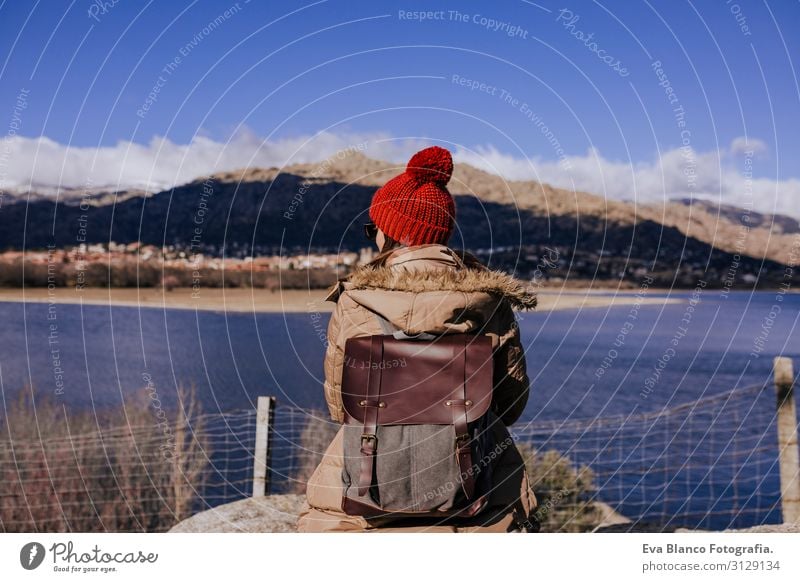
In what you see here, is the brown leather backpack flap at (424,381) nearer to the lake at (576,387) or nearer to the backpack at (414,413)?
the backpack at (414,413)

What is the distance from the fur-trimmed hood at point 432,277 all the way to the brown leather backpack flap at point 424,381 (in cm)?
18

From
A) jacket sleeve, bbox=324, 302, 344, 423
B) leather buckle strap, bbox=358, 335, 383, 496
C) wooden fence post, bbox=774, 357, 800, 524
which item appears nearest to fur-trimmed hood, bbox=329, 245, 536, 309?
jacket sleeve, bbox=324, 302, 344, 423

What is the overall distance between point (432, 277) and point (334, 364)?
480 millimetres

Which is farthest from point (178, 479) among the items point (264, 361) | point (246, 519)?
point (264, 361)

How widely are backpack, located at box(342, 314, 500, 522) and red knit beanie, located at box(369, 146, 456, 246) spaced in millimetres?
438

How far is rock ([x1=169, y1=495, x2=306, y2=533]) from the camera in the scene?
4973 mm

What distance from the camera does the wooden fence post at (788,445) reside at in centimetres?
643

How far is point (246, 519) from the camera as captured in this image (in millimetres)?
5117

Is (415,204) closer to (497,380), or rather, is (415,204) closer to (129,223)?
(497,380)

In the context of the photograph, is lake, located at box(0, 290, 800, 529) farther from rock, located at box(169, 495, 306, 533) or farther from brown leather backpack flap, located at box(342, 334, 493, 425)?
brown leather backpack flap, located at box(342, 334, 493, 425)

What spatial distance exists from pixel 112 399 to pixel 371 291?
15707 millimetres
